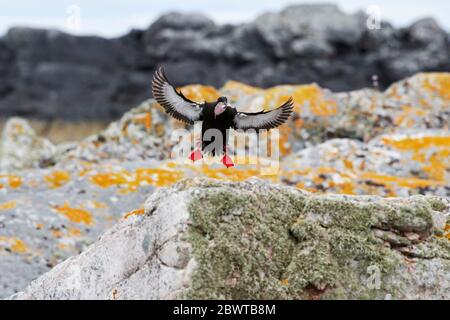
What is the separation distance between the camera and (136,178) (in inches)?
608

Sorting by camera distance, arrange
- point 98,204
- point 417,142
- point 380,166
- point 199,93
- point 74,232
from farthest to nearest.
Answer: point 199,93 < point 417,142 < point 380,166 < point 98,204 < point 74,232

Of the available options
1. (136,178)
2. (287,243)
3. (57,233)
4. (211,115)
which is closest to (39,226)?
(57,233)

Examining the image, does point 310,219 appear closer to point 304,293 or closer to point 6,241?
point 304,293

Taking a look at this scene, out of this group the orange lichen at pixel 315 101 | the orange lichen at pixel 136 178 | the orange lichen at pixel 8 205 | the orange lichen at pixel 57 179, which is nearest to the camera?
the orange lichen at pixel 8 205

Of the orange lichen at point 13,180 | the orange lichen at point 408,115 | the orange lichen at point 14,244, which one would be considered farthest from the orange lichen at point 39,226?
the orange lichen at point 408,115

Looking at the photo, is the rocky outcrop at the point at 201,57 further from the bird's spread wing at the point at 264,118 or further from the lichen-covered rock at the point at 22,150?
the bird's spread wing at the point at 264,118

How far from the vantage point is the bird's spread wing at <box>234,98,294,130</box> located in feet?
38.8

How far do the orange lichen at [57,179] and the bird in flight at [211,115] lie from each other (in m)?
4.48

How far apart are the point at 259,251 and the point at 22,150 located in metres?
19.6

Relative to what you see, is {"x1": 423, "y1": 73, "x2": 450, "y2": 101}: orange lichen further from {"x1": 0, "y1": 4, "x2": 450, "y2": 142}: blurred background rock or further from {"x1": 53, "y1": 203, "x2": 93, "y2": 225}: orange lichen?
{"x1": 0, "y1": 4, "x2": 450, "y2": 142}: blurred background rock

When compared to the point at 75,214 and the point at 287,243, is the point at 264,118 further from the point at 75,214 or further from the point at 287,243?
the point at 75,214

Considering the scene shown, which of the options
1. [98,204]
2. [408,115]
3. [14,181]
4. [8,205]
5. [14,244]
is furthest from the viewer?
[408,115]

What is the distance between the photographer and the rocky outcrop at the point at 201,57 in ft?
213

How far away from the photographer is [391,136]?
59.7 feet
